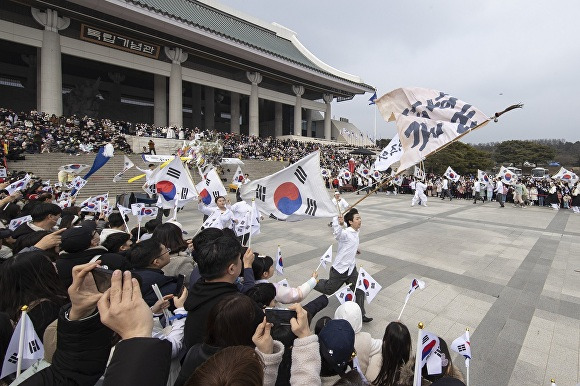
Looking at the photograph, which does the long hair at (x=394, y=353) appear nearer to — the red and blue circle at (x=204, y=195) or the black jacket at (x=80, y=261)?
the black jacket at (x=80, y=261)

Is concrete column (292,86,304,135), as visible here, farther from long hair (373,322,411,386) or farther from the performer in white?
long hair (373,322,411,386)

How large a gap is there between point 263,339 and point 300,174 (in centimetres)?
323

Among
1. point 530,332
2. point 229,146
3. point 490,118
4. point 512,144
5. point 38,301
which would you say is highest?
point 512,144

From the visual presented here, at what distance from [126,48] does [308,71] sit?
789 inches

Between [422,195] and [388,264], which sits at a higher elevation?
[422,195]

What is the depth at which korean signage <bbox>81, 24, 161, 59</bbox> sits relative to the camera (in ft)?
78.7

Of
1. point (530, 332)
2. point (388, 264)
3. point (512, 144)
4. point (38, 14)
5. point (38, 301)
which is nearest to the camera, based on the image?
point (38, 301)

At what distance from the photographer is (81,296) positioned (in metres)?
1.39

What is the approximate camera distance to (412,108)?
16.6 feet

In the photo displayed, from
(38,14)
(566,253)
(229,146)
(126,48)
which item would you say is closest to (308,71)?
(229,146)

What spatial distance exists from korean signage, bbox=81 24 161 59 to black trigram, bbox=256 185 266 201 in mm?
27436

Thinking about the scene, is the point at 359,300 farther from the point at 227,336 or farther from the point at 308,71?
the point at 308,71

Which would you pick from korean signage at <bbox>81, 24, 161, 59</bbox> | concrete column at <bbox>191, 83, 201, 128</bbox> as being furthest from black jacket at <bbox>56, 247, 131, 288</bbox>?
concrete column at <bbox>191, 83, 201, 128</bbox>

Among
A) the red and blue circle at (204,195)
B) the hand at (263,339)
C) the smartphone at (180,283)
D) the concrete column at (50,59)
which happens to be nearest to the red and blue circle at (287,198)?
the smartphone at (180,283)
